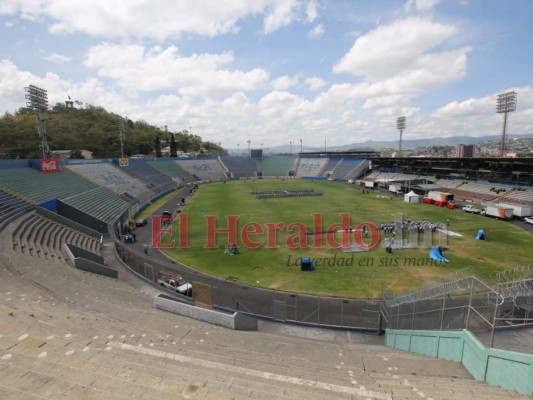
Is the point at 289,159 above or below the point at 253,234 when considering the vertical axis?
above

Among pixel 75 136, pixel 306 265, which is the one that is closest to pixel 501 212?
pixel 306 265

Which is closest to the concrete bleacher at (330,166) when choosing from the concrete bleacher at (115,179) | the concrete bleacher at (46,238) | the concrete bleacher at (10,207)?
the concrete bleacher at (115,179)

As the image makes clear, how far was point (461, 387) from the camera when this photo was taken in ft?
24.9

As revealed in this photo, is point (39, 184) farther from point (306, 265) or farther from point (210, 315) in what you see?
point (210, 315)

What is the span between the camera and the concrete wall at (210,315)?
14.0 meters

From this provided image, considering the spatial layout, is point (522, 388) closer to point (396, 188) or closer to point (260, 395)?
point (260, 395)

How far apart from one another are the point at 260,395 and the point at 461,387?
5044mm

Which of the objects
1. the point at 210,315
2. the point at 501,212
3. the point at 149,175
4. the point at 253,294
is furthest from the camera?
the point at 149,175

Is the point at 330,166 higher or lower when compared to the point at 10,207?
higher

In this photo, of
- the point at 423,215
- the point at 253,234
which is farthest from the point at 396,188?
the point at 253,234

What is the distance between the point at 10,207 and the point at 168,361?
2972 centimetres

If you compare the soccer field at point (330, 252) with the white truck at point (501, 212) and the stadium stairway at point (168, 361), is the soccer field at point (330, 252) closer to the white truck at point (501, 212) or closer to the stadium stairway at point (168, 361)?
the white truck at point (501, 212)

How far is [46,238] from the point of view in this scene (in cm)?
2536

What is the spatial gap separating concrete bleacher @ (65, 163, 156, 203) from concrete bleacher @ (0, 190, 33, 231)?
22457 millimetres
